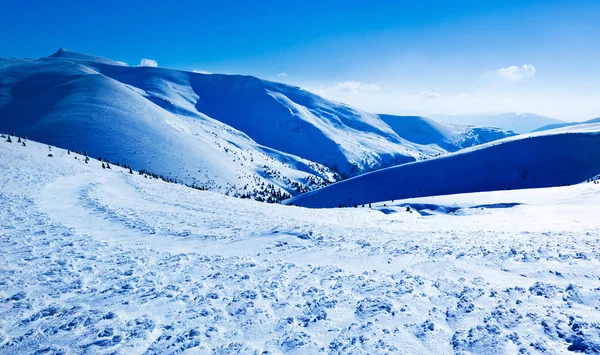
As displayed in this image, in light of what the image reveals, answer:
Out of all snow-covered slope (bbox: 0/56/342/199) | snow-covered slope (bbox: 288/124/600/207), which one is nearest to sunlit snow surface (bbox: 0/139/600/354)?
snow-covered slope (bbox: 288/124/600/207)

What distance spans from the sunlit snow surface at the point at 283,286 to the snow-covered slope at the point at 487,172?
3958 cm

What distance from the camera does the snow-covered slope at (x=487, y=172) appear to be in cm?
5153

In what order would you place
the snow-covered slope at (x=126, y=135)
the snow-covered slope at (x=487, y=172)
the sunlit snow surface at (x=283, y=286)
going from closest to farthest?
the sunlit snow surface at (x=283, y=286), the snow-covered slope at (x=487, y=172), the snow-covered slope at (x=126, y=135)

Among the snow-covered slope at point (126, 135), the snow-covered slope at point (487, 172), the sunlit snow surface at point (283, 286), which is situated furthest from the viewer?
the snow-covered slope at point (126, 135)

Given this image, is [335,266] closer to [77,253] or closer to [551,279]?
[551,279]

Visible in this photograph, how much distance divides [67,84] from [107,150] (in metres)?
102

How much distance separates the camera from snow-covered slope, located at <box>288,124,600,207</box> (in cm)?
5153

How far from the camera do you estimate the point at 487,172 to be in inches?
2186

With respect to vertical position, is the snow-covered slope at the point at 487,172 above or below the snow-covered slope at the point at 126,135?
below

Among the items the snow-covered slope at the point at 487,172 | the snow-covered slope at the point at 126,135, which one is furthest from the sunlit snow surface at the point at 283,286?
the snow-covered slope at the point at 126,135

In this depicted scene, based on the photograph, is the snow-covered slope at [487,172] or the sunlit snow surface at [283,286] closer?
the sunlit snow surface at [283,286]

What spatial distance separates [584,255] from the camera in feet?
32.8

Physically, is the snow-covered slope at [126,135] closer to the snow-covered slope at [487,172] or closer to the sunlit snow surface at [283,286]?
the snow-covered slope at [487,172]

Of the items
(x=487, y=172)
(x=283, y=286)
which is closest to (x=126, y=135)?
(x=487, y=172)
